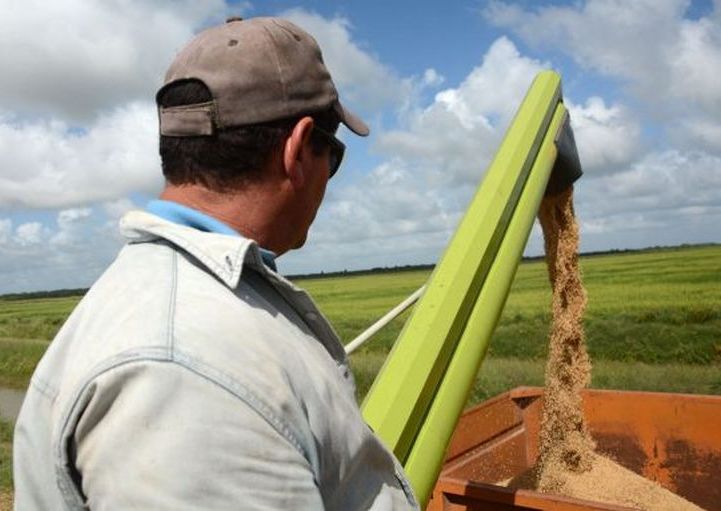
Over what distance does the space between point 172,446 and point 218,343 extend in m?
0.14

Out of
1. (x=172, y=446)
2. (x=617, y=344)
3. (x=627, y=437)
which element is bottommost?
(x=627, y=437)

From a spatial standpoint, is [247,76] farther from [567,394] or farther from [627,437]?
[627,437]

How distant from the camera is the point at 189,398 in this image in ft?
2.62

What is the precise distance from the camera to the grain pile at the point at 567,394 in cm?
394

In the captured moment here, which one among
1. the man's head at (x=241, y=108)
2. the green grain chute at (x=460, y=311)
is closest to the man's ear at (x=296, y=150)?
the man's head at (x=241, y=108)

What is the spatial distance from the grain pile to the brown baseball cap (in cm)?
302

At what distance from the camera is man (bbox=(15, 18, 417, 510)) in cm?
79

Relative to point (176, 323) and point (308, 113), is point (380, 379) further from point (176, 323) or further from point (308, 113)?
point (176, 323)

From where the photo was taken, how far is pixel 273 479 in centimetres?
83

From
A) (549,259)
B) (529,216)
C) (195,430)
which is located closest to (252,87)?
(195,430)

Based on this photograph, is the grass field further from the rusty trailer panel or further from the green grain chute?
the green grain chute

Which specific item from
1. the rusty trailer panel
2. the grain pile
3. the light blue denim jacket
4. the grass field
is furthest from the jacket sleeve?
the grass field

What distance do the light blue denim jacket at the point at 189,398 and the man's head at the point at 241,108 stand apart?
0.12 m

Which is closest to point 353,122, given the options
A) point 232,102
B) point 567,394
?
point 232,102
